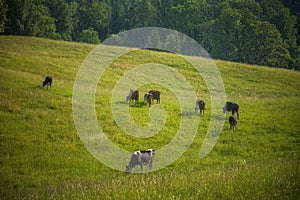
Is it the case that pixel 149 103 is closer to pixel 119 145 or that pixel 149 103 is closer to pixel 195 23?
pixel 119 145

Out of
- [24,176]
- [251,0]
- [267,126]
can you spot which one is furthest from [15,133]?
[251,0]

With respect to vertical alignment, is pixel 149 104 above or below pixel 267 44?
below

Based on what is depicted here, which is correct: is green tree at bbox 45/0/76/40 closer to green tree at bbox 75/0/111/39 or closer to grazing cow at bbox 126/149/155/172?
green tree at bbox 75/0/111/39

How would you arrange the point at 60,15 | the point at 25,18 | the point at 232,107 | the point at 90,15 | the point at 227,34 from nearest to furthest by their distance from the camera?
the point at 232,107 → the point at 25,18 → the point at 227,34 → the point at 60,15 → the point at 90,15

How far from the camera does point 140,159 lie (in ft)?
44.2

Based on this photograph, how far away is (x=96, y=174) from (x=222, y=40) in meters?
70.0

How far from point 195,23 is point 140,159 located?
284 feet

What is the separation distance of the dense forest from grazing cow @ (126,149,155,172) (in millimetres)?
56174

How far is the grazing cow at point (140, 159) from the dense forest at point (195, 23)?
2212 inches

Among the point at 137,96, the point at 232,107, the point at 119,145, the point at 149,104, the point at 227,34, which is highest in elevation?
the point at 227,34

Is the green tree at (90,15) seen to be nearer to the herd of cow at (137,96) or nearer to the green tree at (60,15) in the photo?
the green tree at (60,15)

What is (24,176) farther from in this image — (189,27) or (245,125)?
(189,27)

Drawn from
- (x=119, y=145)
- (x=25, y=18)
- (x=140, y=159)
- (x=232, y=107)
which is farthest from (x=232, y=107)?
(x=25, y=18)

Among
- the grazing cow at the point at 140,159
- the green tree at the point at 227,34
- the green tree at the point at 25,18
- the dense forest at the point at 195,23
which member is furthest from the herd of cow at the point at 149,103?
the green tree at the point at 227,34
